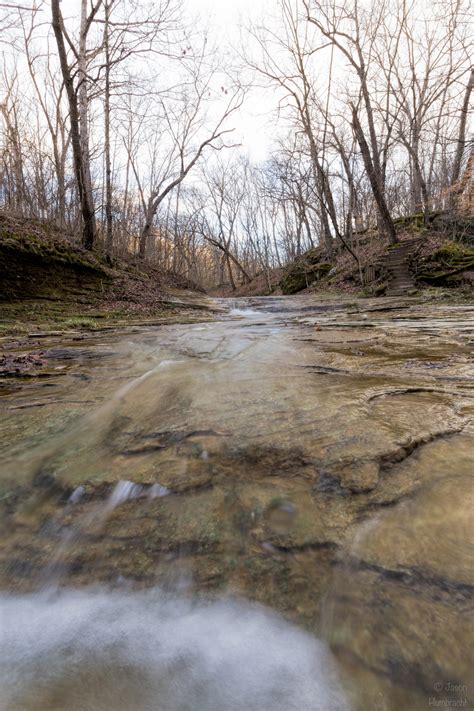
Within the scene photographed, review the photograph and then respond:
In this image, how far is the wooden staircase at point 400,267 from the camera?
11.6 m

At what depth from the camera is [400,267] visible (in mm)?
12445

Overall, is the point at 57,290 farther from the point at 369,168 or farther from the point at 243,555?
the point at 369,168

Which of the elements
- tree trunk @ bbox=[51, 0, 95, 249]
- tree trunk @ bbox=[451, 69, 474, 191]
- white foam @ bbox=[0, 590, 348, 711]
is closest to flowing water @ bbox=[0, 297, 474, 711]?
white foam @ bbox=[0, 590, 348, 711]

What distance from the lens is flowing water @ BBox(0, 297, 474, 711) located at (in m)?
0.77

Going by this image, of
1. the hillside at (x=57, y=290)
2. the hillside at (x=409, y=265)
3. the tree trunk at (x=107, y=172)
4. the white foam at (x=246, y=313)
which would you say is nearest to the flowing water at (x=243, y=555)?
the hillside at (x=57, y=290)

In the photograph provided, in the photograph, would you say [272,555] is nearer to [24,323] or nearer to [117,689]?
[117,689]

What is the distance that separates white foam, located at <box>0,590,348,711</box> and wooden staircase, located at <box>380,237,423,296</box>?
461 inches

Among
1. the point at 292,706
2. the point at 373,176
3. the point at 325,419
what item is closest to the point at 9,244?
the point at 325,419

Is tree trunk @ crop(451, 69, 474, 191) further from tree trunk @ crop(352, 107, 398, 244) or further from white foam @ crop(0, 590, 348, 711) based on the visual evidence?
white foam @ crop(0, 590, 348, 711)

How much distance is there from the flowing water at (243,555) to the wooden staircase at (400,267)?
10.7 meters

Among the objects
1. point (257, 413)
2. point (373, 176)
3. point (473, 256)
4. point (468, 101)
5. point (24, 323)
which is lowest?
point (257, 413)

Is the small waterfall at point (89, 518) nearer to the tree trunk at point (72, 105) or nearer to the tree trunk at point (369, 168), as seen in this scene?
the tree trunk at point (72, 105)

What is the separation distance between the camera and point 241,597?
94 centimetres

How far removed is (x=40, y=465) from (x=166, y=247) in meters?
Answer: 30.5
